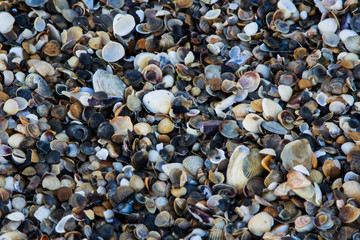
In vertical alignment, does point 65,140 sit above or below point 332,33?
below

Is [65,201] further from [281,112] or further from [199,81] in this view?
[281,112]

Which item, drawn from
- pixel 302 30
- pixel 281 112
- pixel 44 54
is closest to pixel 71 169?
pixel 44 54

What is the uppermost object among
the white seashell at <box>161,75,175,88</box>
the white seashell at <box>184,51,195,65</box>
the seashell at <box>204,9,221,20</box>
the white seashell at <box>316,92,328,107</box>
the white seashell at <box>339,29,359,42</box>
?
the seashell at <box>204,9,221,20</box>

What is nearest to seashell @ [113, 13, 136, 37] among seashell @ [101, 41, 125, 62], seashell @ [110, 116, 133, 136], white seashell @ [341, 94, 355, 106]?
seashell @ [101, 41, 125, 62]

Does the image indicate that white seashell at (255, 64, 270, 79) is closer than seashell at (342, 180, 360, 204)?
No

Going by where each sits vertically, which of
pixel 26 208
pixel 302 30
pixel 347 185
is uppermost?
pixel 302 30

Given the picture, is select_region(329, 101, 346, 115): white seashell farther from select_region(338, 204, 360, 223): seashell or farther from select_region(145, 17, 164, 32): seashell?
select_region(145, 17, 164, 32): seashell

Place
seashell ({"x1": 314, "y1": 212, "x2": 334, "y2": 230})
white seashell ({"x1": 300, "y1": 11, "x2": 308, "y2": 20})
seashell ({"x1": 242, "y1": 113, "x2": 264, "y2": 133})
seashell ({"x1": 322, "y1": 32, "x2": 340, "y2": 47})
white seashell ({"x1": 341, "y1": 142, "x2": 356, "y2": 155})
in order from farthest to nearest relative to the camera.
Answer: white seashell ({"x1": 300, "y1": 11, "x2": 308, "y2": 20})
seashell ({"x1": 322, "y1": 32, "x2": 340, "y2": 47})
seashell ({"x1": 242, "y1": 113, "x2": 264, "y2": 133})
white seashell ({"x1": 341, "y1": 142, "x2": 356, "y2": 155})
seashell ({"x1": 314, "y1": 212, "x2": 334, "y2": 230})

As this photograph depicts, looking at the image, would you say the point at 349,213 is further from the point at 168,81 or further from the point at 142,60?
the point at 142,60
